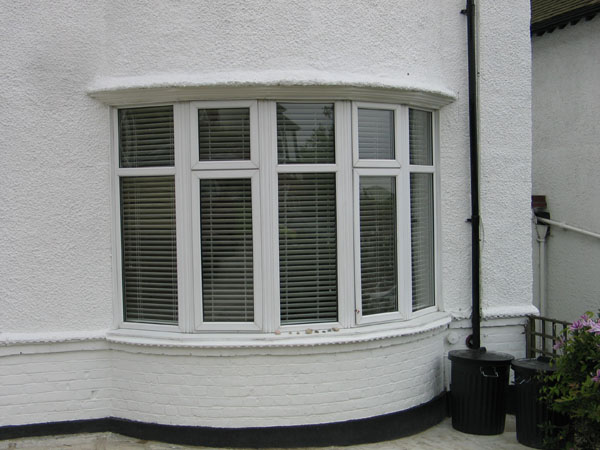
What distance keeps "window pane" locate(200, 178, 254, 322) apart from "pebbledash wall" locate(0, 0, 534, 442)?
0.97 feet

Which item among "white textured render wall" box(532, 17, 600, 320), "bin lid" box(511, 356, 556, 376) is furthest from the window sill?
"white textured render wall" box(532, 17, 600, 320)

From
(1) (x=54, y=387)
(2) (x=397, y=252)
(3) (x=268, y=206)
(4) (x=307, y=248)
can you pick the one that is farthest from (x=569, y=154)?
(1) (x=54, y=387)

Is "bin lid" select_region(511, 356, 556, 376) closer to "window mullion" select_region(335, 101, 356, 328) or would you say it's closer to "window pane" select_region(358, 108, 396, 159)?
"window mullion" select_region(335, 101, 356, 328)

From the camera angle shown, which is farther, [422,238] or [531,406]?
[422,238]

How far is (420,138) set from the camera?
6.95 meters

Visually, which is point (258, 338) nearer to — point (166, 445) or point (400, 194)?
point (166, 445)

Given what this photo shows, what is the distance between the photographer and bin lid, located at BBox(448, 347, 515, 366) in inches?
258

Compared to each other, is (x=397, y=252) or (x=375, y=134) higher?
(x=375, y=134)

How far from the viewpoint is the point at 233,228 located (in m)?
6.25

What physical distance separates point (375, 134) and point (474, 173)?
124 cm

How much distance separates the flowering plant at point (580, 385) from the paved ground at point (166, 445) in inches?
26.4

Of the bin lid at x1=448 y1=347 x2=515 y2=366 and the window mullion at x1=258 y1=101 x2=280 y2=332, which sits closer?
the window mullion at x1=258 y1=101 x2=280 y2=332

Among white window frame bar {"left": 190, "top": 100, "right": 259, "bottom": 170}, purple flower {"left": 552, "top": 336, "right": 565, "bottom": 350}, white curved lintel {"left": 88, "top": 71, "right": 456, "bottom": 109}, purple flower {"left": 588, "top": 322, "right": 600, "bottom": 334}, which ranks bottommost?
purple flower {"left": 552, "top": 336, "right": 565, "bottom": 350}

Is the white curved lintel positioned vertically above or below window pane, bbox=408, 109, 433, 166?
above
